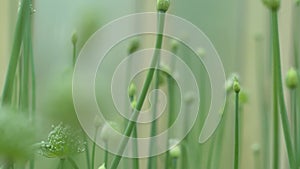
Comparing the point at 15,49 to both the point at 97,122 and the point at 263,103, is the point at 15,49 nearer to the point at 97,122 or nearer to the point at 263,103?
the point at 97,122

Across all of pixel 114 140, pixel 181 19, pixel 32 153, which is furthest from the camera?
pixel 181 19

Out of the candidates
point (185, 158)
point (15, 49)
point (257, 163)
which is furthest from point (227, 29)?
point (15, 49)

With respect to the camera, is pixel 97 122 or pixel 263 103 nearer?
pixel 97 122

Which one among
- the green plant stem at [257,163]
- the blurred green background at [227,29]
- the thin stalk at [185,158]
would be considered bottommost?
the thin stalk at [185,158]

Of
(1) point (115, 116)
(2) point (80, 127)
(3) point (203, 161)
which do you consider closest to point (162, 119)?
(3) point (203, 161)

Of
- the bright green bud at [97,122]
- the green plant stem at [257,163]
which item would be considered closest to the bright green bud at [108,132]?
the bright green bud at [97,122]

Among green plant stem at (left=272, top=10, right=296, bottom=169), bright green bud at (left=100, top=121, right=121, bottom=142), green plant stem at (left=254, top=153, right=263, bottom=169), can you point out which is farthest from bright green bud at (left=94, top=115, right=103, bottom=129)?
green plant stem at (left=254, top=153, right=263, bottom=169)

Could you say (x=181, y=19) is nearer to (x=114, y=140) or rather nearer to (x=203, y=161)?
(x=203, y=161)

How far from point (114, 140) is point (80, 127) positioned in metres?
0.07

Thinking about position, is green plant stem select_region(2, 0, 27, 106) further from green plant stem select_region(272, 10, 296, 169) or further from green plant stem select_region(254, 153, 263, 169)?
green plant stem select_region(254, 153, 263, 169)

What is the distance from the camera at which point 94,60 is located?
0.43 metres

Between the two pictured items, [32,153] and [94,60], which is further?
[94,60]

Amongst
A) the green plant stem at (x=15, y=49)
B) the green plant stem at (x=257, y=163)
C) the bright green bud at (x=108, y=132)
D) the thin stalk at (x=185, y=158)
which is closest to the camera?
the green plant stem at (x=15, y=49)

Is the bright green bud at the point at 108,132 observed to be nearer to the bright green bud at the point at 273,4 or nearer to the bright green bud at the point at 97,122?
the bright green bud at the point at 97,122
